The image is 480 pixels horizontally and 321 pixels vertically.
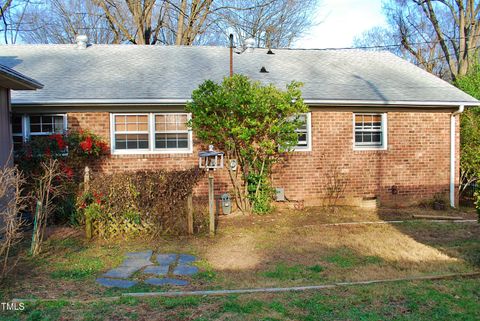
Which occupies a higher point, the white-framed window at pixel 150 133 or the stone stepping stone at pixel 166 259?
the white-framed window at pixel 150 133

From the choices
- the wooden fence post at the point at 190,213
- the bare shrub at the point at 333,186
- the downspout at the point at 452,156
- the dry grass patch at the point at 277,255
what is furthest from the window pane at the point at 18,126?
the downspout at the point at 452,156

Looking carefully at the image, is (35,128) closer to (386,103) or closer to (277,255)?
(277,255)

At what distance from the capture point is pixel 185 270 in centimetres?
616

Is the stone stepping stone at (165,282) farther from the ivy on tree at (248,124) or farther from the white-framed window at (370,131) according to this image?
the white-framed window at (370,131)

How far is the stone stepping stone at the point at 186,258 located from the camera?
6.60 m

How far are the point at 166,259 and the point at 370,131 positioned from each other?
25.2ft

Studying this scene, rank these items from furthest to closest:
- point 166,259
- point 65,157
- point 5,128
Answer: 1. point 65,157
2. point 5,128
3. point 166,259

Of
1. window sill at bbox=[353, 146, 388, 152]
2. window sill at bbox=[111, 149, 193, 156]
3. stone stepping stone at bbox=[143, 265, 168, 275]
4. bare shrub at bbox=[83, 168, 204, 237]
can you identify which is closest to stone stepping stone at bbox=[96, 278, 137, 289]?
stone stepping stone at bbox=[143, 265, 168, 275]

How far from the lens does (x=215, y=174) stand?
1110 centimetres

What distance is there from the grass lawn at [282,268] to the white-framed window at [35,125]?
3.05 meters

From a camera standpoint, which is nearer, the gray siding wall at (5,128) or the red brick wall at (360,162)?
the gray siding wall at (5,128)

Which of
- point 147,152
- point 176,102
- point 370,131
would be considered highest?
point 176,102

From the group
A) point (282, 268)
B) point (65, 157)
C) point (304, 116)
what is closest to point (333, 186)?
point (304, 116)

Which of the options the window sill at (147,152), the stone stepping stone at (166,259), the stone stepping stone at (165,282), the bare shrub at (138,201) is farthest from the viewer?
the window sill at (147,152)
